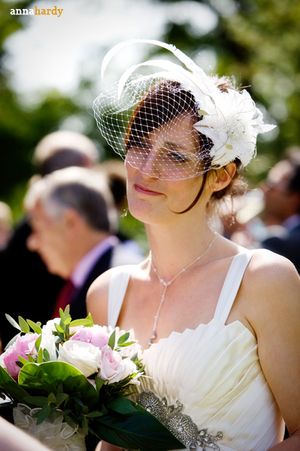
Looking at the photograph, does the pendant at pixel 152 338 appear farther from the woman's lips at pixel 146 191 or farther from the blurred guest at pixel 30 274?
the blurred guest at pixel 30 274

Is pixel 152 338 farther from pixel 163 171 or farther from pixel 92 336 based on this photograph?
pixel 163 171

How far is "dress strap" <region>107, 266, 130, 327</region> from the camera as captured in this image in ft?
12.0

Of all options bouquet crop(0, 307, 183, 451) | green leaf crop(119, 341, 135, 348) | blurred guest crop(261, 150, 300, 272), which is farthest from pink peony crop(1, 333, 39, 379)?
blurred guest crop(261, 150, 300, 272)

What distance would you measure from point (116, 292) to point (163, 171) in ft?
2.31

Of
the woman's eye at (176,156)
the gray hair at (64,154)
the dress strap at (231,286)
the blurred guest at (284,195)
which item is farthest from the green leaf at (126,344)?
the gray hair at (64,154)

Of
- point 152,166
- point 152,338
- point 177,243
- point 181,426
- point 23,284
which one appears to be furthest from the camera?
point 23,284

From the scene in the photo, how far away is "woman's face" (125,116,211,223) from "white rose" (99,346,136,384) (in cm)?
63

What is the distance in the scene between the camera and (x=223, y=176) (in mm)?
3551

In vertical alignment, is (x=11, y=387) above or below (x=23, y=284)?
above

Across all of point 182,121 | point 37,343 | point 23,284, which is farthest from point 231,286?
point 23,284

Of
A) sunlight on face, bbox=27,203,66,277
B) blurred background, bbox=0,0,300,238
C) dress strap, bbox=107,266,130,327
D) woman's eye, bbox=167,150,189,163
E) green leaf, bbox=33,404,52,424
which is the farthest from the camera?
blurred background, bbox=0,0,300,238

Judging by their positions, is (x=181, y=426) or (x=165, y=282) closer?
(x=181, y=426)

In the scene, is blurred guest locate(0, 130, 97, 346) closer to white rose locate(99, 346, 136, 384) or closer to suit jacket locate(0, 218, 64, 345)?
suit jacket locate(0, 218, 64, 345)

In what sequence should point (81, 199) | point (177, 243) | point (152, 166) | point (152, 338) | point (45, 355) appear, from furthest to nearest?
point (81, 199), point (177, 243), point (152, 338), point (152, 166), point (45, 355)
